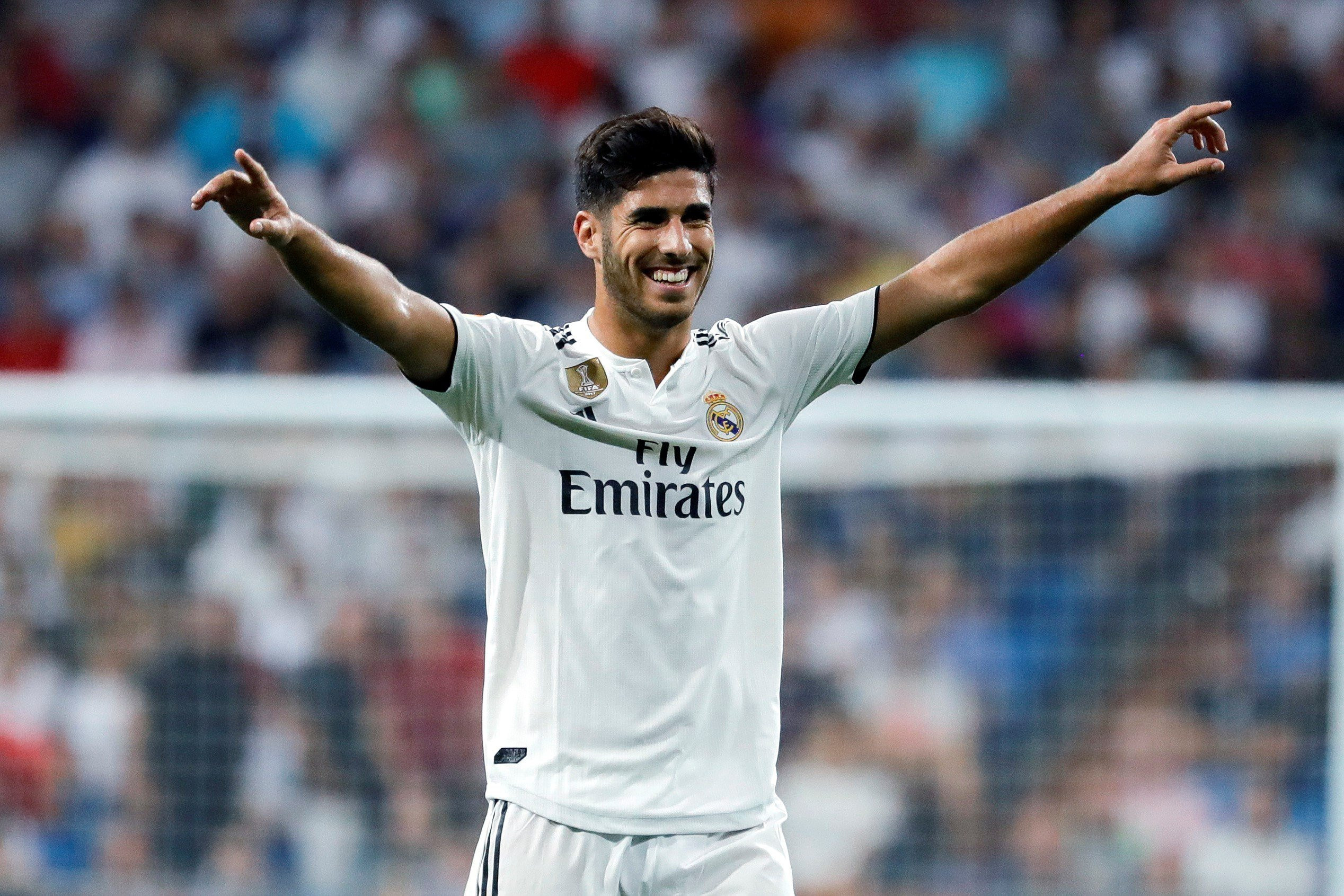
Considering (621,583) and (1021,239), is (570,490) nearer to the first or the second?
(621,583)

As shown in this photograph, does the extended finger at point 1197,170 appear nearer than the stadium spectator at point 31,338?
Yes

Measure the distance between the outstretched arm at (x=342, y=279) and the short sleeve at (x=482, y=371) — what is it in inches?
1.1

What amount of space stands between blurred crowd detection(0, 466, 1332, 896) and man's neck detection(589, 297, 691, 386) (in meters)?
3.12

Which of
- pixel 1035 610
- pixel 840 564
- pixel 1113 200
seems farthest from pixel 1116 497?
pixel 1113 200

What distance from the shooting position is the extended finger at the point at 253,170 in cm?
308

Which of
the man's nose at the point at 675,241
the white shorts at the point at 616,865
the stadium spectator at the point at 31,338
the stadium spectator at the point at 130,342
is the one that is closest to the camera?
the white shorts at the point at 616,865

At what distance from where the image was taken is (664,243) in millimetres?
3486

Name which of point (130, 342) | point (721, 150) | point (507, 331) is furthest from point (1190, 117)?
point (130, 342)

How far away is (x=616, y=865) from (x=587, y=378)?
99cm

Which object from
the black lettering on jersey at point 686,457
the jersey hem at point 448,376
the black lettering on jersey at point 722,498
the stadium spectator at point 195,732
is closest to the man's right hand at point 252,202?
the jersey hem at point 448,376

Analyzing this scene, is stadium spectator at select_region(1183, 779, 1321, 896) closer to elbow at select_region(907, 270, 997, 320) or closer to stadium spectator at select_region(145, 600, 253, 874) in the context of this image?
elbow at select_region(907, 270, 997, 320)

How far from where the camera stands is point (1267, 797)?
659 cm

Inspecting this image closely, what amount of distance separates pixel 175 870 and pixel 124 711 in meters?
0.66

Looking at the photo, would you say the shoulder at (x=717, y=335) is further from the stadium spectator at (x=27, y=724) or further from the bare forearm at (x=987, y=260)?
the stadium spectator at (x=27, y=724)
